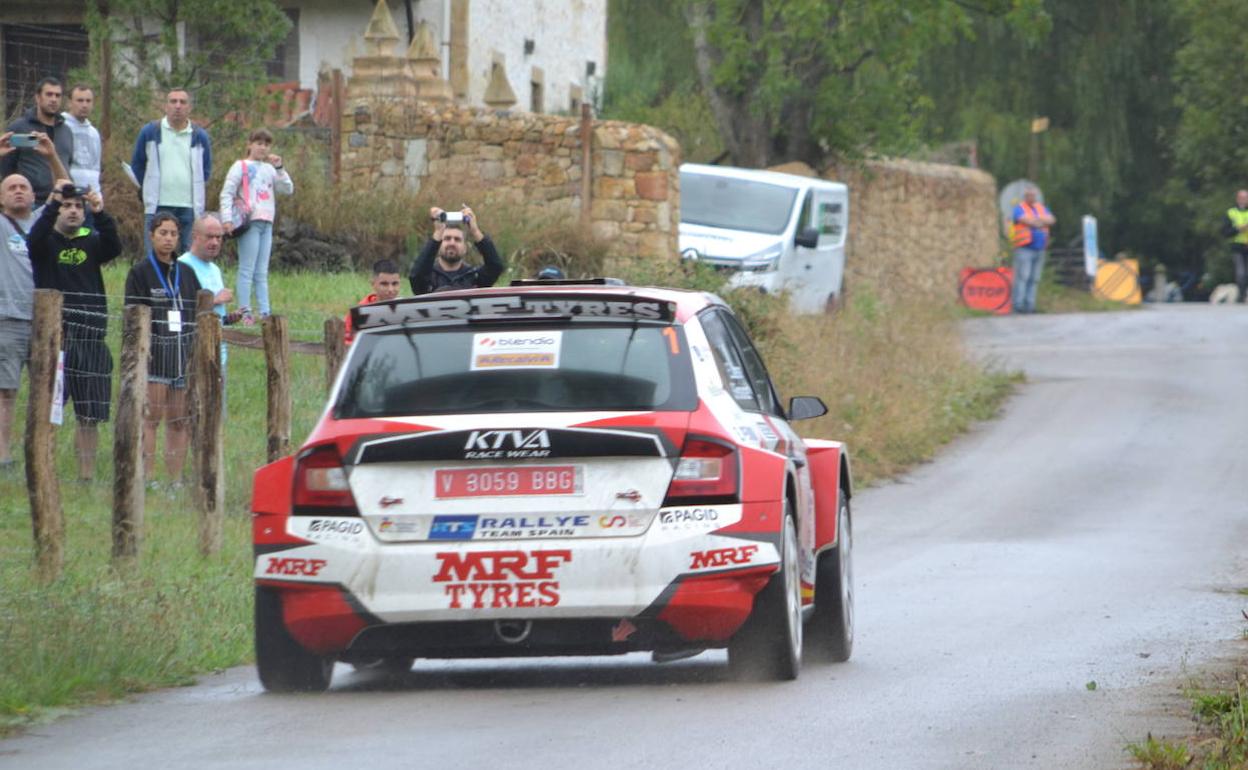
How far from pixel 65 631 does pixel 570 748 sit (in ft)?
9.68

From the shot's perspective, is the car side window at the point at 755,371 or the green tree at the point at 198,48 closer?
the car side window at the point at 755,371

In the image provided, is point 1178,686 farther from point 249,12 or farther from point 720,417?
point 249,12

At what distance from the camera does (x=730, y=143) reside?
39.4 meters

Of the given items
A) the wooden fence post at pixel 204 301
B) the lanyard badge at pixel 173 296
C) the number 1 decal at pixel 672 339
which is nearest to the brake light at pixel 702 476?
the number 1 decal at pixel 672 339

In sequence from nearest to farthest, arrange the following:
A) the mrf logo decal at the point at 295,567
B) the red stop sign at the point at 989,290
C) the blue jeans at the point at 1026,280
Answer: the mrf logo decal at the point at 295,567 < the blue jeans at the point at 1026,280 < the red stop sign at the point at 989,290

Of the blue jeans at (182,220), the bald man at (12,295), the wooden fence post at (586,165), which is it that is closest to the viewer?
the bald man at (12,295)

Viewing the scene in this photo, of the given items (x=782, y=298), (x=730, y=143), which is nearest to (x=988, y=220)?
(x=730, y=143)

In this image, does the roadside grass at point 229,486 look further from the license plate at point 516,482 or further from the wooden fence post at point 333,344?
the license plate at point 516,482

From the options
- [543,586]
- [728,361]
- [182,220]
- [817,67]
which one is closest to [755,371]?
[728,361]

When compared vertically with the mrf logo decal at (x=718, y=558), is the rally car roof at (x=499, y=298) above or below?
above

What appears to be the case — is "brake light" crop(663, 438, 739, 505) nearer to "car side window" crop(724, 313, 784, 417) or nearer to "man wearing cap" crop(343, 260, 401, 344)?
"car side window" crop(724, 313, 784, 417)

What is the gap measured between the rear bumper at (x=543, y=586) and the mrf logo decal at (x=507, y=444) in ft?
1.06

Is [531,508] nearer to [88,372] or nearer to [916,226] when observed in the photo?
[88,372]

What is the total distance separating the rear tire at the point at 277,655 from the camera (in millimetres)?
8930
